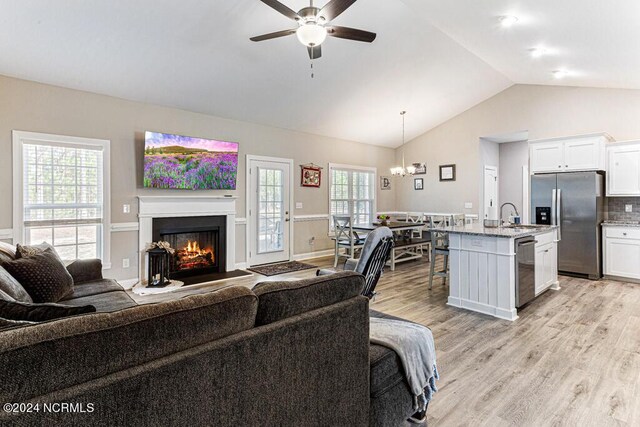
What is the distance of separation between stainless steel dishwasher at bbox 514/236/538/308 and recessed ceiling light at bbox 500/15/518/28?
→ 2.49m

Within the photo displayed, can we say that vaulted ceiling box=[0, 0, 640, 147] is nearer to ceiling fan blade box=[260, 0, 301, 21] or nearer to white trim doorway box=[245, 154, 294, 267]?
white trim doorway box=[245, 154, 294, 267]

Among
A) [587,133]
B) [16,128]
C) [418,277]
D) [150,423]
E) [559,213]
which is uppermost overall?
[587,133]

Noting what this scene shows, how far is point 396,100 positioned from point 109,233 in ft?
17.7

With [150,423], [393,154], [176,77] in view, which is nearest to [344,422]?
[150,423]

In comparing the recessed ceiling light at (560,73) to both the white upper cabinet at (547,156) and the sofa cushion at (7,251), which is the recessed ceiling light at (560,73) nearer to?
the white upper cabinet at (547,156)

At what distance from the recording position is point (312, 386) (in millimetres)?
1369

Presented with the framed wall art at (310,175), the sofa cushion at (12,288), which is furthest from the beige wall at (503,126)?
the sofa cushion at (12,288)

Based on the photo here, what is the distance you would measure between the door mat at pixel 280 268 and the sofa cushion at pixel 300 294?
410cm

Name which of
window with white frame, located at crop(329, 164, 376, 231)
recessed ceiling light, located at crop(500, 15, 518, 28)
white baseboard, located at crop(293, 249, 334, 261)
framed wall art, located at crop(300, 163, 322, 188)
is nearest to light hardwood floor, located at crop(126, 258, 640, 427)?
white baseboard, located at crop(293, 249, 334, 261)

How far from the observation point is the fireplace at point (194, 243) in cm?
513

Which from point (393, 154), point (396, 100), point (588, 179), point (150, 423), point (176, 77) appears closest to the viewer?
point (150, 423)

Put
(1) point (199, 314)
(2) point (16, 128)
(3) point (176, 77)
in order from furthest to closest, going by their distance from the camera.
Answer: (3) point (176, 77), (2) point (16, 128), (1) point (199, 314)

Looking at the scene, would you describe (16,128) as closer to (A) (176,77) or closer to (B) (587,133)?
(A) (176,77)

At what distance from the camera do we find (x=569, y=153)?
5.64m
